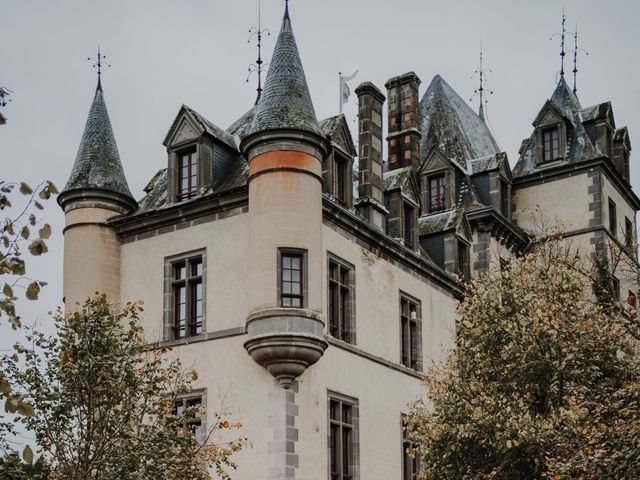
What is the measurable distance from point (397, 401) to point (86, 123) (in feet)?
38.0

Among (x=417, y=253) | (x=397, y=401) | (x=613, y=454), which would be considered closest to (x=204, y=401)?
(x=397, y=401)

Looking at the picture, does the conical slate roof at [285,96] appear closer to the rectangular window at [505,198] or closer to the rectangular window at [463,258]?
the rectangular window at [463,258]

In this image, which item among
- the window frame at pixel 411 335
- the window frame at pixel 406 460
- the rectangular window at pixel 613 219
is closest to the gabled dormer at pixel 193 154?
the window frame at pixel 411 335

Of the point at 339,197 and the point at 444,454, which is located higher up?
the point at 339,197

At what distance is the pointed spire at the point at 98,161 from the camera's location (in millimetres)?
30688

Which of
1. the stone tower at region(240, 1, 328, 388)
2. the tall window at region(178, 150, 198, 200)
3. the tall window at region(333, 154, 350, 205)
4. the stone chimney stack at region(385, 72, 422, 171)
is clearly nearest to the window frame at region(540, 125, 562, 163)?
the stone chimney stack at region(385, 72, 422, 171)

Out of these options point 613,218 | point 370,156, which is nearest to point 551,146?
point 613,218

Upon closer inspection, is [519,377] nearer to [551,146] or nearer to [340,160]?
[340,160]

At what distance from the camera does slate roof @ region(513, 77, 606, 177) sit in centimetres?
4219

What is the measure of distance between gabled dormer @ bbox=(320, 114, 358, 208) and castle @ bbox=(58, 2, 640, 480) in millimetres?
57

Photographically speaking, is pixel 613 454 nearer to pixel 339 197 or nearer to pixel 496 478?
pixel 496 478

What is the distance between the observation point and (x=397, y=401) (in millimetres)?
31219

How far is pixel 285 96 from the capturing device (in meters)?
28.2

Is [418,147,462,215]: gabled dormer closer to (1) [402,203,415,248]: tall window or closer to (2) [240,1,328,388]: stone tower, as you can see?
(1) [402,203,415,248]: tall window
